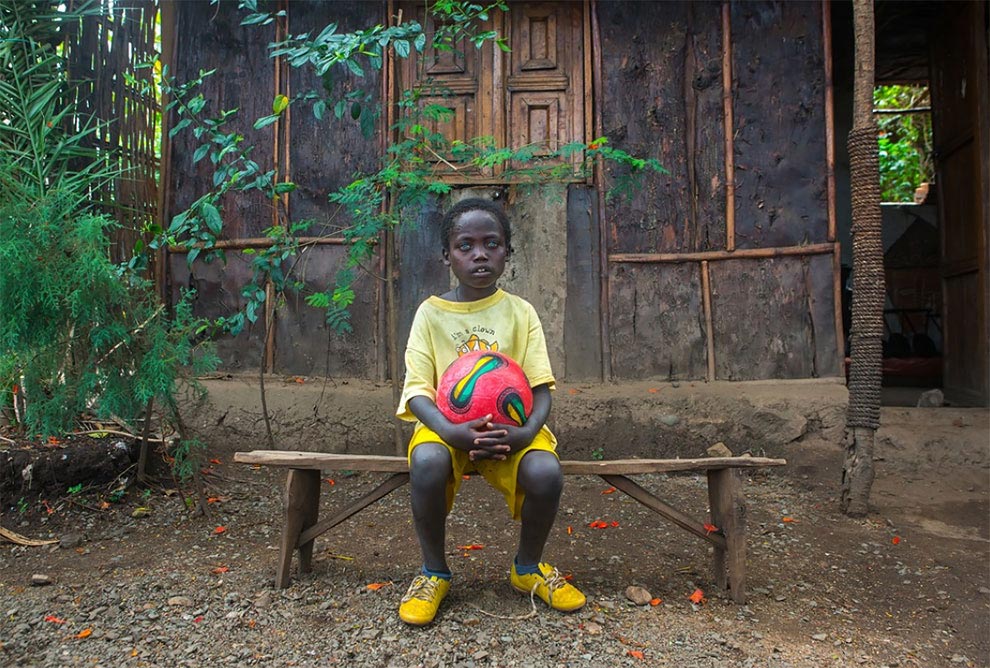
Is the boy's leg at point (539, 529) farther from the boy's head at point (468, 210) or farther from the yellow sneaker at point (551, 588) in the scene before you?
the boy's head at point (468, 210)

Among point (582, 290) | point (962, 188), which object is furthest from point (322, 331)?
point (962, 188)

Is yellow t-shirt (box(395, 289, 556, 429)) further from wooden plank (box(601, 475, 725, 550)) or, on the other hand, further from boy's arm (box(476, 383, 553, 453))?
wooden plank (box(601, 475, 725, 550))

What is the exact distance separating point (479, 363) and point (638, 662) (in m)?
1.03

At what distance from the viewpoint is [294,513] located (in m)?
2.52

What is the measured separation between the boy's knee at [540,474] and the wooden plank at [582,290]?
2230 mm

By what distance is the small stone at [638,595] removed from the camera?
2.41 metres

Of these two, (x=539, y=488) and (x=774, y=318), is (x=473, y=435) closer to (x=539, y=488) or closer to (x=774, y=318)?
(x=539, y=488)

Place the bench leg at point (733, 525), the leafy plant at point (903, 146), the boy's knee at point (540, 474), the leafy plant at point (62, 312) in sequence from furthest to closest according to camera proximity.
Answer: the leafy plant at point (903, 146) → the leafy plant at point (62, 312) → the bench leg at point (733, 525) → the boy's knee at point (540, 474)

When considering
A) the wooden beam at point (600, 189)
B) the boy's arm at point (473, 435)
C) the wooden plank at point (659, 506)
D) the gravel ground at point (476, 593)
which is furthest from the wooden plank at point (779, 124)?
the boy's arm at point (473, 435)

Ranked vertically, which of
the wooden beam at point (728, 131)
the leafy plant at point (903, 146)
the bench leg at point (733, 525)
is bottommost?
the bench leg at point (733, 525)

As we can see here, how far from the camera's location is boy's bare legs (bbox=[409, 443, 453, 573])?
2.19 metres

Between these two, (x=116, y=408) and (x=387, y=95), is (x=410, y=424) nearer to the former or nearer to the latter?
(x=116, y=408)

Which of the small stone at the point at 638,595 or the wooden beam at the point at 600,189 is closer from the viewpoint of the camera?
the small stone at the point at 638,595

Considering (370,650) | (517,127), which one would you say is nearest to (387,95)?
(517,127)
